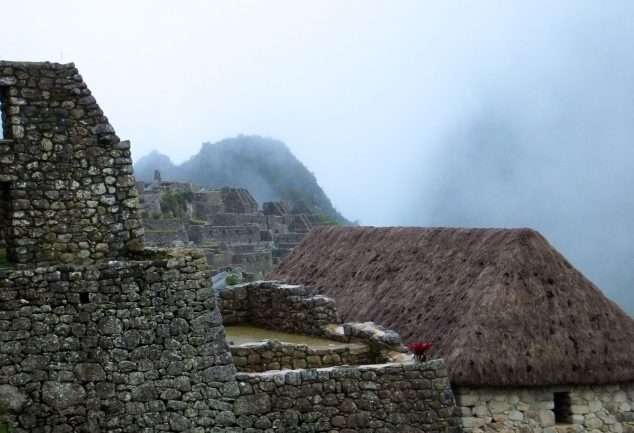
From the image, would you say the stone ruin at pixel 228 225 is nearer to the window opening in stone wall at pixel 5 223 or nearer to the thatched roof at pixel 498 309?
the thatched roof at pixel 498 309

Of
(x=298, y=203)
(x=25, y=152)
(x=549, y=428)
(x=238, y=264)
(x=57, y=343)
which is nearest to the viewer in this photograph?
(x=57, y=343)

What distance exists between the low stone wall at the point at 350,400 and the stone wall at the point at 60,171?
196 centimetres

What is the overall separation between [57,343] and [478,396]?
29.3 ft

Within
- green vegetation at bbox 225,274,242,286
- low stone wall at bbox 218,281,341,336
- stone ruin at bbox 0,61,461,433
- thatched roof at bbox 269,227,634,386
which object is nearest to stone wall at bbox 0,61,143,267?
stone ruin at bbox 0,61,461,433

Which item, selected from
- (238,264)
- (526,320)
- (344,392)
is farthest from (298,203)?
(344,392)

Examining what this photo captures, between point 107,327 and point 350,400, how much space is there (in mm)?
2413

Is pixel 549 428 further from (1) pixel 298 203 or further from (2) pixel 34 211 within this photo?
(1) pixel 298 203

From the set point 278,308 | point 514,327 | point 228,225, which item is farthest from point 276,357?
point 228,225

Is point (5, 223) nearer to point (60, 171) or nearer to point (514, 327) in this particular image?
point (60, 171)

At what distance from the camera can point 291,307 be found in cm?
1282

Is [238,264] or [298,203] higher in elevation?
[298,203]

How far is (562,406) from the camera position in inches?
625

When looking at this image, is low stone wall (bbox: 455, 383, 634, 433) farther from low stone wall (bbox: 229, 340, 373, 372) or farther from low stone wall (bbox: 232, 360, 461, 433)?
low stone wall (bbox: 232, 360, 461, 433)

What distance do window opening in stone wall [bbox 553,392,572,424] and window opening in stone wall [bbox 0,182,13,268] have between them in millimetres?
9915
